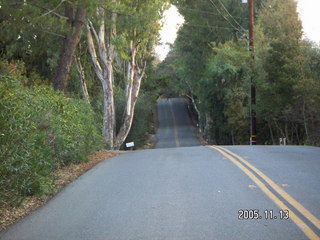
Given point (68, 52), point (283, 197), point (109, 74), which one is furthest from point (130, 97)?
point (283, 197)

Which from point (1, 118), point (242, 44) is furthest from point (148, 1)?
point (1, 118)

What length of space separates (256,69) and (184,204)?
25.1 m

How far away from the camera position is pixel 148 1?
25.6 metres

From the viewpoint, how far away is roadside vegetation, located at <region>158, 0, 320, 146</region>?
27922mm

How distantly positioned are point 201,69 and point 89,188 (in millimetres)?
38005

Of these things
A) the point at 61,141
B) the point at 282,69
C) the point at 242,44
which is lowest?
the point at 61,141

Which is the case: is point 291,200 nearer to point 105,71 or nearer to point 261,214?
point 261,214

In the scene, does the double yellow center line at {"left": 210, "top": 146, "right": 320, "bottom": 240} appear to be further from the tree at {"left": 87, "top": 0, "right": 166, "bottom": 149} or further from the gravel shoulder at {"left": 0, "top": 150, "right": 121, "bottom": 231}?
the tree at {"left": 87, "top": 0, "right": 166, "bottom": 149}

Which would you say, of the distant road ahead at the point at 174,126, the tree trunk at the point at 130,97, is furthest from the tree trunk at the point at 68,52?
the distant road ahead at the point at 174,126

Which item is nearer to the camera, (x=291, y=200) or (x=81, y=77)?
(x=291, y=200)

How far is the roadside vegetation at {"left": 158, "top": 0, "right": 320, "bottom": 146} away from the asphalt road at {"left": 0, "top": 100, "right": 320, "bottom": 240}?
16.5 meters

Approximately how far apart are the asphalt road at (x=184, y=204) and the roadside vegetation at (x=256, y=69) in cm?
1647

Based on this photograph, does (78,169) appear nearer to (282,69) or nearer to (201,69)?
(282,69)

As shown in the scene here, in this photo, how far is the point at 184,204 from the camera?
7773 mm
